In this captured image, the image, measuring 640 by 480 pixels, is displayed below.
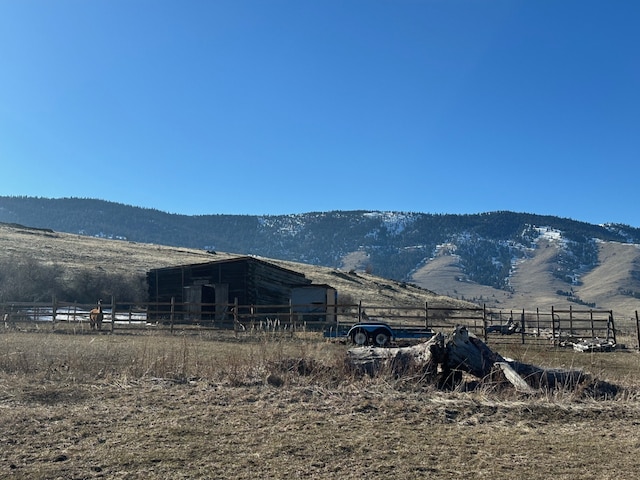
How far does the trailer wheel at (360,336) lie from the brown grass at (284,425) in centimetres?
934

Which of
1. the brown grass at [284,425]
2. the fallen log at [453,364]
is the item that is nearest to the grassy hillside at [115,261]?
the brown grass at [284,425]

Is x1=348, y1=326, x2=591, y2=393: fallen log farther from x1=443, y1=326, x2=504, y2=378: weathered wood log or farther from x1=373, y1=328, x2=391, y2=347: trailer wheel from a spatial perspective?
x1=373, y1=328, x2=391, y2=347: trailer wheel

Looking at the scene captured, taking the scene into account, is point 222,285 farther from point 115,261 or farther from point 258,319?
point 115,261

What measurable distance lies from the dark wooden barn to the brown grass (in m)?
20.7

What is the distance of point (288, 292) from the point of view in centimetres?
3322

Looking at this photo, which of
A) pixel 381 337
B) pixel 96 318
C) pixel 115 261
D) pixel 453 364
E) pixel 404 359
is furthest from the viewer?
pixel 115 261

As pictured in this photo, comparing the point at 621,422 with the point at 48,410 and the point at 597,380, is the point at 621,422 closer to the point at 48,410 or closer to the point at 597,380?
the point at 597,380

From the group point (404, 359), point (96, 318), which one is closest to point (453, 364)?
point (404, 359)

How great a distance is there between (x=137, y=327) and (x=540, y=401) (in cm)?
1927

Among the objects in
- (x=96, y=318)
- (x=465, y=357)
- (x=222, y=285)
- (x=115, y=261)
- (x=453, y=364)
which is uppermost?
(x=115, y=261)

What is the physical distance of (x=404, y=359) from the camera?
31.1 feet

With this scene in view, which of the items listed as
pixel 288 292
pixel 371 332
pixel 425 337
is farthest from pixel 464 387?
pixel 288 292

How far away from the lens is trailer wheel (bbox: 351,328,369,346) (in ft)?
63.0

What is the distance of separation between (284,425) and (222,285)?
2519 cm
